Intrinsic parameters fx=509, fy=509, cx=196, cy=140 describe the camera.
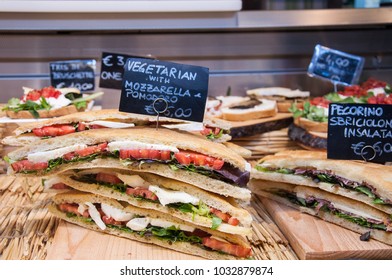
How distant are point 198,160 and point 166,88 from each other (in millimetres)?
400

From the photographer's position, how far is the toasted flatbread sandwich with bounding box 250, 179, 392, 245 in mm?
2527

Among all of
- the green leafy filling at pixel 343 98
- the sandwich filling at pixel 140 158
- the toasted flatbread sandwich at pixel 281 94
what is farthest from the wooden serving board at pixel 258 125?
the sandwich filling at pixel 140 158

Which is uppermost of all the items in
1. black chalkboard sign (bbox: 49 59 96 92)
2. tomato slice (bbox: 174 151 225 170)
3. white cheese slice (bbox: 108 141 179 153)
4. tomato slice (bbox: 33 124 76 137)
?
black chalkboard sign (bbox: 49 59 96 92)

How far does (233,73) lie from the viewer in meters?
4.22

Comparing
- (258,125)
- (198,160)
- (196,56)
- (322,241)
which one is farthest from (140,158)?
(196,56)

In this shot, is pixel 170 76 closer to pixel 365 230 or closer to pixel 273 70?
pixel 365 230

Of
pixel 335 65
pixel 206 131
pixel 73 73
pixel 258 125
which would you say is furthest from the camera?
pixel 335 65

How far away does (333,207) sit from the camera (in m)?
2.73

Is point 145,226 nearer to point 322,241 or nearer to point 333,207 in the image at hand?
point 322,241

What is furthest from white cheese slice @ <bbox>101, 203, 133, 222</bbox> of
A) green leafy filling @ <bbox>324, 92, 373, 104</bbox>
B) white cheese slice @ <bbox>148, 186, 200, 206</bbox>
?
green leafy filling @ <bbox>324, 92, 373, 104</bbox>

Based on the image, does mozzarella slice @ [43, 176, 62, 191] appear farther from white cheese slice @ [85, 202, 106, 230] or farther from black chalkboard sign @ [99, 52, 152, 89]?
black chalkboard sign @ [99, 52, 152, 89]

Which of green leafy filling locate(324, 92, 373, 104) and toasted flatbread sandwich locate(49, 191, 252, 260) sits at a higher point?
green leafy filling locate(324, 92, 373, 104)

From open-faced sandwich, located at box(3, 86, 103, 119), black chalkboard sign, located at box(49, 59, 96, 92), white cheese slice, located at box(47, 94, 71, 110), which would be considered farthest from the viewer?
black chalkboard sign, located at box(49, 59, 96, 92)
